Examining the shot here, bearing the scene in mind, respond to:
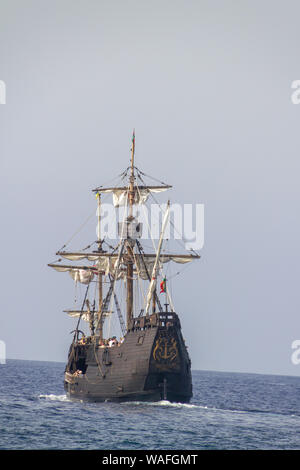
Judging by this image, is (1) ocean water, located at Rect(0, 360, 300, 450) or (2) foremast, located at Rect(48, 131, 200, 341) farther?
(2) foremast, located at Rect(48, 131, 200, 341)

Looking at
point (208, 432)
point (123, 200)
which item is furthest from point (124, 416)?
point (123, 200)

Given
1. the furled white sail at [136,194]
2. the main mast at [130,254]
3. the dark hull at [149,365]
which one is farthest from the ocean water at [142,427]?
the furled white sail at [136,194]

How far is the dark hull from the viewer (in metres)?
63.5

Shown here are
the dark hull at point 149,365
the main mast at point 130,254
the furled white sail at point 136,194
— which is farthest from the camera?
the furled white sail at point 136,194

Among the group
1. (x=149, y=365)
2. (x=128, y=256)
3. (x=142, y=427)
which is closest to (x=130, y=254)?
(x=128, y=256)

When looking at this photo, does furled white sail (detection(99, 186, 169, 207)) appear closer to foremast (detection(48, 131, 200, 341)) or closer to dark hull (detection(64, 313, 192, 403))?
foremast (detection(48, 131, 200, 341))

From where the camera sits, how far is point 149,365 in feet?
207

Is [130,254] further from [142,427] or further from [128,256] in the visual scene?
[142,427]

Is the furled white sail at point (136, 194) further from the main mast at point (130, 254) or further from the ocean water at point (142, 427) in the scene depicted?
the ocean water at point (142, 427)

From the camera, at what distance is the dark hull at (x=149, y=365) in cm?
6350

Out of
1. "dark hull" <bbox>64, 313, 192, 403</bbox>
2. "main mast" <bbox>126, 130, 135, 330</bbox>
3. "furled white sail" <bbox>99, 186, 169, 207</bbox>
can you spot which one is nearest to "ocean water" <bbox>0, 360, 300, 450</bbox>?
"dark hull" <bbox>64, 313, 192, 403</bbox>
